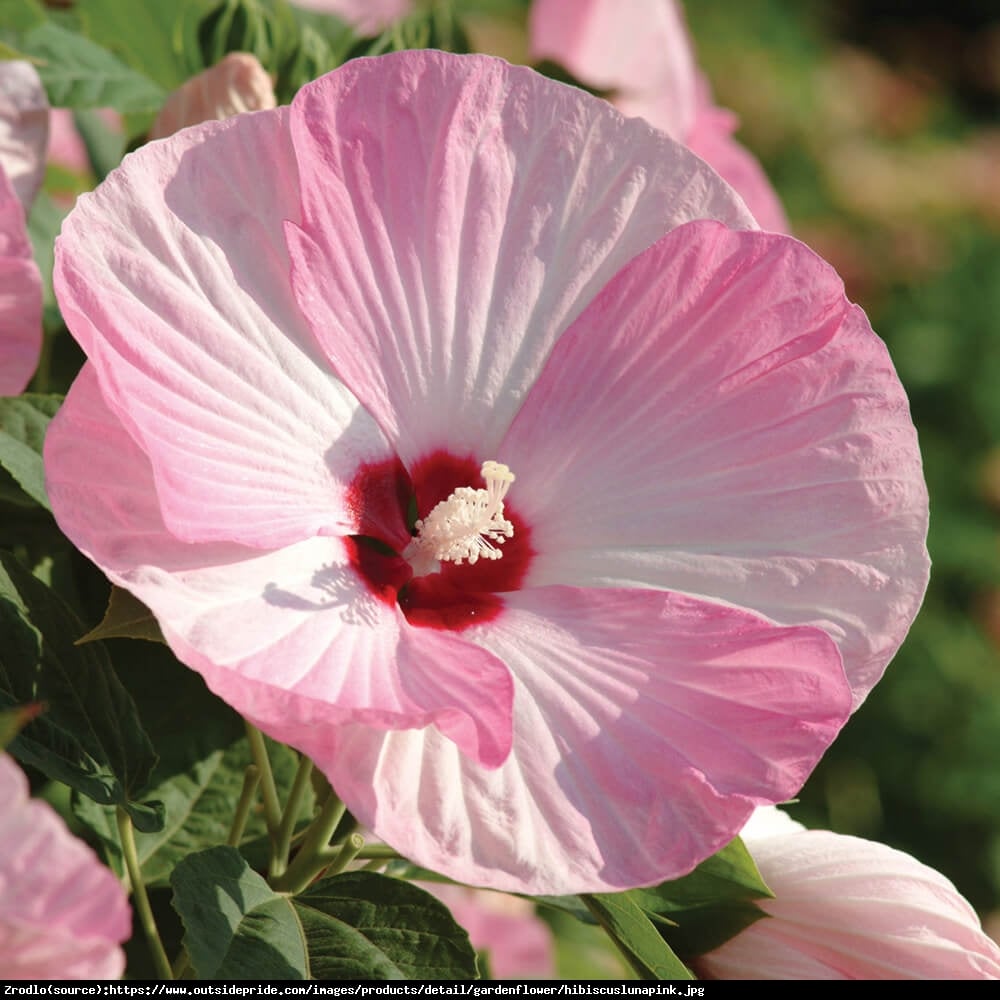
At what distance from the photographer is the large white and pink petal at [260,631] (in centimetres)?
58

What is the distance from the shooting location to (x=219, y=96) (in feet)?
2.84

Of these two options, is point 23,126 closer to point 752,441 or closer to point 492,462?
point 492,462

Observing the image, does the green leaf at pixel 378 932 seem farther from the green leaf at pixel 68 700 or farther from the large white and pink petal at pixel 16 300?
the large white and pink petal at pixel 16 300

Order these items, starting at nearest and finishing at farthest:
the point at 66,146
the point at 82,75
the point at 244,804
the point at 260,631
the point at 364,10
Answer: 1. the point at 260,631
2. the point at 244,804
3. the point at 82,75
4. the point at 66,146
5. the point at 364,10

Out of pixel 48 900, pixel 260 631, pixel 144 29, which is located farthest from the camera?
pixel 144 29

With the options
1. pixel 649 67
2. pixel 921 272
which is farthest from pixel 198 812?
pixel 921 272

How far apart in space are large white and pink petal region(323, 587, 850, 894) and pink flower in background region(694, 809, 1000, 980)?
122 millimetres

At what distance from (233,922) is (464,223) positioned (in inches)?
14.7

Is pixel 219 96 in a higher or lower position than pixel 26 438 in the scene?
higher

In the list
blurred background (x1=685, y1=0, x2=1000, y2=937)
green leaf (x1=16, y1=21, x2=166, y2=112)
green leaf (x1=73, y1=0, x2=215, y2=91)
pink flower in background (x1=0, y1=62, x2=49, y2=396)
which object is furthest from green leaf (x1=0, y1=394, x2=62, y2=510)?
blurred background (x1=685, y1=0, x2=1000, y2=937)

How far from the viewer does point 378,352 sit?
2.47 ft

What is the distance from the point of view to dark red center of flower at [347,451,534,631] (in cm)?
75

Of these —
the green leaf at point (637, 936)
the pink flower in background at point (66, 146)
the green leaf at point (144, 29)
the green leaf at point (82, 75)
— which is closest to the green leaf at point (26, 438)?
the green leaf at point (82, 75)

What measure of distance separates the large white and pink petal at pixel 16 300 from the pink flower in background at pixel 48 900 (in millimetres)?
323
